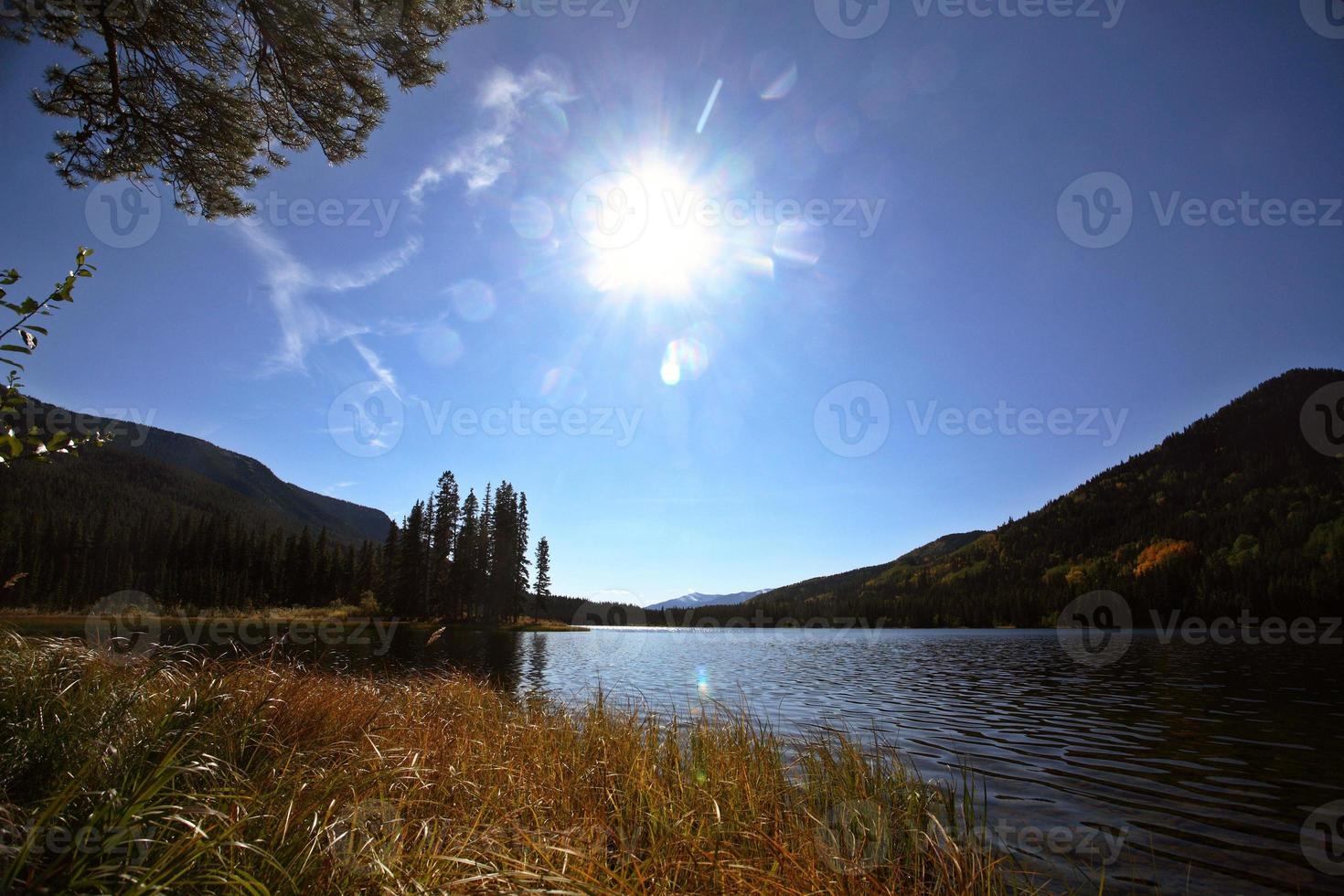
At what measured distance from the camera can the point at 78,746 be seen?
12.5 ft

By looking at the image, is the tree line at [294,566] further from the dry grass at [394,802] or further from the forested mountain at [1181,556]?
the forested mountain at [1181,556]

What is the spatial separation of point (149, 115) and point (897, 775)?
11.6m

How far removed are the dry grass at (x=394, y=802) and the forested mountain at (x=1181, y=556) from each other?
4762 inches

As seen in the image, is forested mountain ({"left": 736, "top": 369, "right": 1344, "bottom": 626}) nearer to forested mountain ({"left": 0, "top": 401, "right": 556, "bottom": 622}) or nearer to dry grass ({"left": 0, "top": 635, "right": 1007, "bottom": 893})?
forested mountain ({"left": 0, "top": 401, "right": 556, "bottom": 622})

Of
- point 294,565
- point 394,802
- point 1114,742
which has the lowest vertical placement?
point 1114,742

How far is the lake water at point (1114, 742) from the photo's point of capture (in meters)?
7.09

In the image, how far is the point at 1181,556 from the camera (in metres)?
125

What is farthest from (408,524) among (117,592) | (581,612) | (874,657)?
(581,612)

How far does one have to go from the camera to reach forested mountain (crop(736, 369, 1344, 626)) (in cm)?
9481

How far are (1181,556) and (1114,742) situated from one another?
152 metres

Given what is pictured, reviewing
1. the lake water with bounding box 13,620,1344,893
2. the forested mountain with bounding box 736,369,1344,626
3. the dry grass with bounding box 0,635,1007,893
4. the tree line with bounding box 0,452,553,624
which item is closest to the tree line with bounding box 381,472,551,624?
the tree line with bounding box 0,452,553,624

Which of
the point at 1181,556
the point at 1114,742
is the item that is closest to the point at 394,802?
the point at 1114,742

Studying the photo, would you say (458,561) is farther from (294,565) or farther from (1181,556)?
(1181,556)

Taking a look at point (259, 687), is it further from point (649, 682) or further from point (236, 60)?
point (649, 682)
